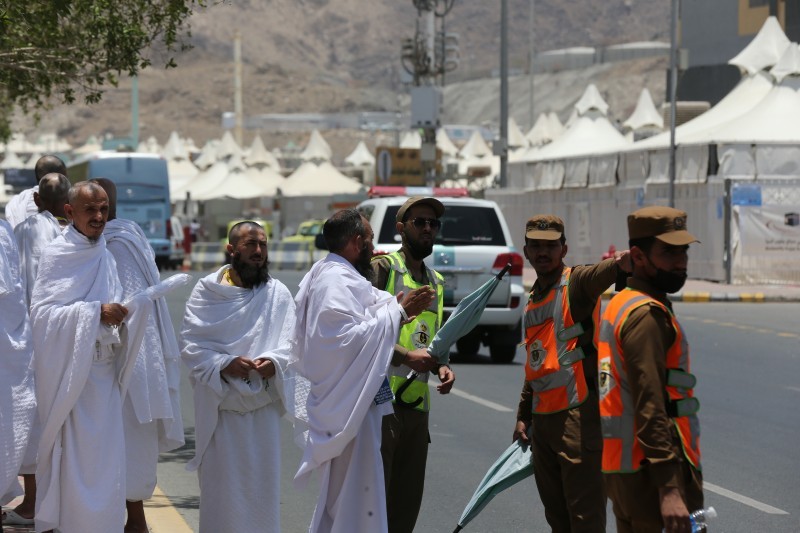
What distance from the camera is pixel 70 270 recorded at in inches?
289

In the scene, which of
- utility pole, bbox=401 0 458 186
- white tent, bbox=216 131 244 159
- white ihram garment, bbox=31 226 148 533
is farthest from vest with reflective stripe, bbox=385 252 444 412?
white tent, bbox=216 131 244 159

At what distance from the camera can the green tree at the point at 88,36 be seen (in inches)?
429

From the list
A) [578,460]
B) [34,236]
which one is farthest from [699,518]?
[34,236]

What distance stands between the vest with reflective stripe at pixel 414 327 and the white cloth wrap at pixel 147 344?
129 centimetres

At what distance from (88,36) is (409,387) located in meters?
5.42

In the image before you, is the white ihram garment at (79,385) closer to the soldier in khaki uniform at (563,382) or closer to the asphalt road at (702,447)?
the asphalt road at (702,447)

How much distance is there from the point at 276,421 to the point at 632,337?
298cm

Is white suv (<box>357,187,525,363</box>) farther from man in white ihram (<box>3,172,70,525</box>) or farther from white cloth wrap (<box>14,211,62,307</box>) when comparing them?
white cloth wrap (<box>14,211,62,307</box>)

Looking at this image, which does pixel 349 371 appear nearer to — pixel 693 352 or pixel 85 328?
pixel 85 328

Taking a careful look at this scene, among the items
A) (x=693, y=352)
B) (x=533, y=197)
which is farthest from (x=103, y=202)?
(x=533, y=197)

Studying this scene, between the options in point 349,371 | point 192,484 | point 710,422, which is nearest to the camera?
point 349,371

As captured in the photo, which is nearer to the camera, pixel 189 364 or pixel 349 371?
pixel 349 371

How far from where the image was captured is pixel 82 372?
7.22 meters

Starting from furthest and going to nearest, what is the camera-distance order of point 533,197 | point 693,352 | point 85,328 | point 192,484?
point 533,197 < point 693,352 < point 192,484 < point 85,328
